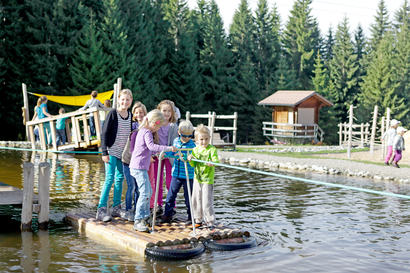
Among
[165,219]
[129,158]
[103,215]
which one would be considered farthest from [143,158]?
[103,215]

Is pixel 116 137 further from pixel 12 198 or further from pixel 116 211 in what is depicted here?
pixel 12 198

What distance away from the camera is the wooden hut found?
1473 inches

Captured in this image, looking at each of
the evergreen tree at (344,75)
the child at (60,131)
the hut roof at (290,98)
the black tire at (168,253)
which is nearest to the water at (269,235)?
the black tire at (168,253)

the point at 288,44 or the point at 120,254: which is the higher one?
the point at 288,44

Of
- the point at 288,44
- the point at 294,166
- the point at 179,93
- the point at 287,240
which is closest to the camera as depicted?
the point at 287,240

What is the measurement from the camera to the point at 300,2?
61.0 m

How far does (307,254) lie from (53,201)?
5574 mm

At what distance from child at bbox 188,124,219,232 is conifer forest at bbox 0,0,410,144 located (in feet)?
84.9

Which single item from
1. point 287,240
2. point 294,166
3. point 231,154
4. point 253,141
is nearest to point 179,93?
point 253,141

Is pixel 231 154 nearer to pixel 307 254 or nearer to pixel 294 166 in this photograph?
pixel 294 166

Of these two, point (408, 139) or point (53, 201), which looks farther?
point (408, 139)

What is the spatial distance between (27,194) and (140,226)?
202 centimetres

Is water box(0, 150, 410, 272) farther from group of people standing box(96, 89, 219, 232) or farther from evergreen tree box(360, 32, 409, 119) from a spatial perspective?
evergreen tree box(360, 32, 409, 119)

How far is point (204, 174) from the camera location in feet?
21.7
